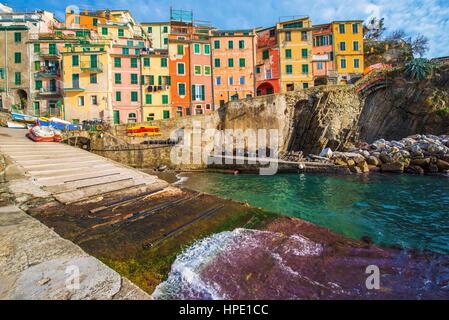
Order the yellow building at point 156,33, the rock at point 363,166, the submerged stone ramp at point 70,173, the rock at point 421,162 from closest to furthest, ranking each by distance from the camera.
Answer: the submerged stone ramp at point 70,173 → the rock at point 421,162 → the rock at point 363,166 → the yellow building at point 156,33

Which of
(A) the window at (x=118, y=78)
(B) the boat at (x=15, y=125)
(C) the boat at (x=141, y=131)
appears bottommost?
(C) the boat at (x=141, y=131)

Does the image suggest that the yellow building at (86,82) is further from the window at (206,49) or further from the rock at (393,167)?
the rock at (393,167)

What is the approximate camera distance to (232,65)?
1294 inches

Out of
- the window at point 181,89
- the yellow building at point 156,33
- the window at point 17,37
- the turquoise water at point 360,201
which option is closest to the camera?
the turquoise water at point 360,201

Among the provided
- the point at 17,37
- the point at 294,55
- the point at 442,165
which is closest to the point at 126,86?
the point at 17,37

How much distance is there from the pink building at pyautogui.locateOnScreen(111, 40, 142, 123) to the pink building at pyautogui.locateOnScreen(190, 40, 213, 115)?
7.58 metres

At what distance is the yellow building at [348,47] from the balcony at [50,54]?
41.8 meters

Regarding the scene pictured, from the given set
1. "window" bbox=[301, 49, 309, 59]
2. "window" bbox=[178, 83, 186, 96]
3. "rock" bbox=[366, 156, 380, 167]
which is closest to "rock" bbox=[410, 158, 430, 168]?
"rock" bbox=[366, 156, 380, 167]

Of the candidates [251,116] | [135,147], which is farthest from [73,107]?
[251,116]

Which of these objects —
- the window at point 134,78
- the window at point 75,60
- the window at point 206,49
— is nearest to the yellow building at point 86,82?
the window at point 75,60

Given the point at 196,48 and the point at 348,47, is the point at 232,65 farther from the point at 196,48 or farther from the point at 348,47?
the point at 348,47

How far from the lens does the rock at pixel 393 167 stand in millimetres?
19625

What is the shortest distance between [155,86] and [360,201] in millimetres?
28502

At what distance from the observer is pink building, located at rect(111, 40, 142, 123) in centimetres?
2997
